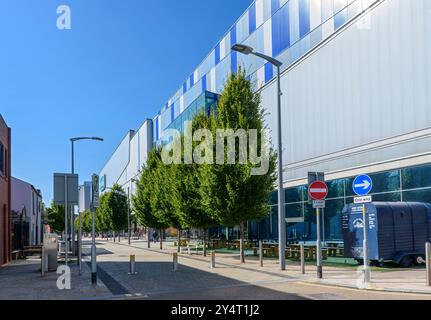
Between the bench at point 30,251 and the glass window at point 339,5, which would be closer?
the glass window at point 339,5

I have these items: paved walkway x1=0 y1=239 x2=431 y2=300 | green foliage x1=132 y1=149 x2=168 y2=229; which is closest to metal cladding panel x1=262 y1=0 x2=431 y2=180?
paved walkway x1=0 y1=239 x2=431 y2=300

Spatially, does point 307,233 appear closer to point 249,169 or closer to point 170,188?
point 170,188

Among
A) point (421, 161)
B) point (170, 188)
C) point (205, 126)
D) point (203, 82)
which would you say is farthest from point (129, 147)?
point (421, 161)

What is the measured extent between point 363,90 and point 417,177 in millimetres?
5987

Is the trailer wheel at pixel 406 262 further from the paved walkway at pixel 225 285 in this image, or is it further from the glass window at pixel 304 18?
the glass window at pixel 304 18

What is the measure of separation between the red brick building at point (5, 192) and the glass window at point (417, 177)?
20.1 meters

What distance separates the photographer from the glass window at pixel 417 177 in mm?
22938

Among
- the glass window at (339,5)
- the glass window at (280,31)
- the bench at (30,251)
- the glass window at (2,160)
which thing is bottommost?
the bench at (30,251)

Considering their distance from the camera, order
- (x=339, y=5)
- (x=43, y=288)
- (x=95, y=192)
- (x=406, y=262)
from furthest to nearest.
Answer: (x=339, y=5) → (x=406, y=262) → (x=95, y=192) → (x=43, y=288)

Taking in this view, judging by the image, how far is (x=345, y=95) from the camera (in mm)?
28875

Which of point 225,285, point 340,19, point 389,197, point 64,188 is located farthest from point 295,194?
point 225,285

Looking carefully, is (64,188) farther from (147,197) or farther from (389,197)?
(147,197)

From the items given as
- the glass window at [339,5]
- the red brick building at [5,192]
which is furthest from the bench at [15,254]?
the glass window at [339,5]
